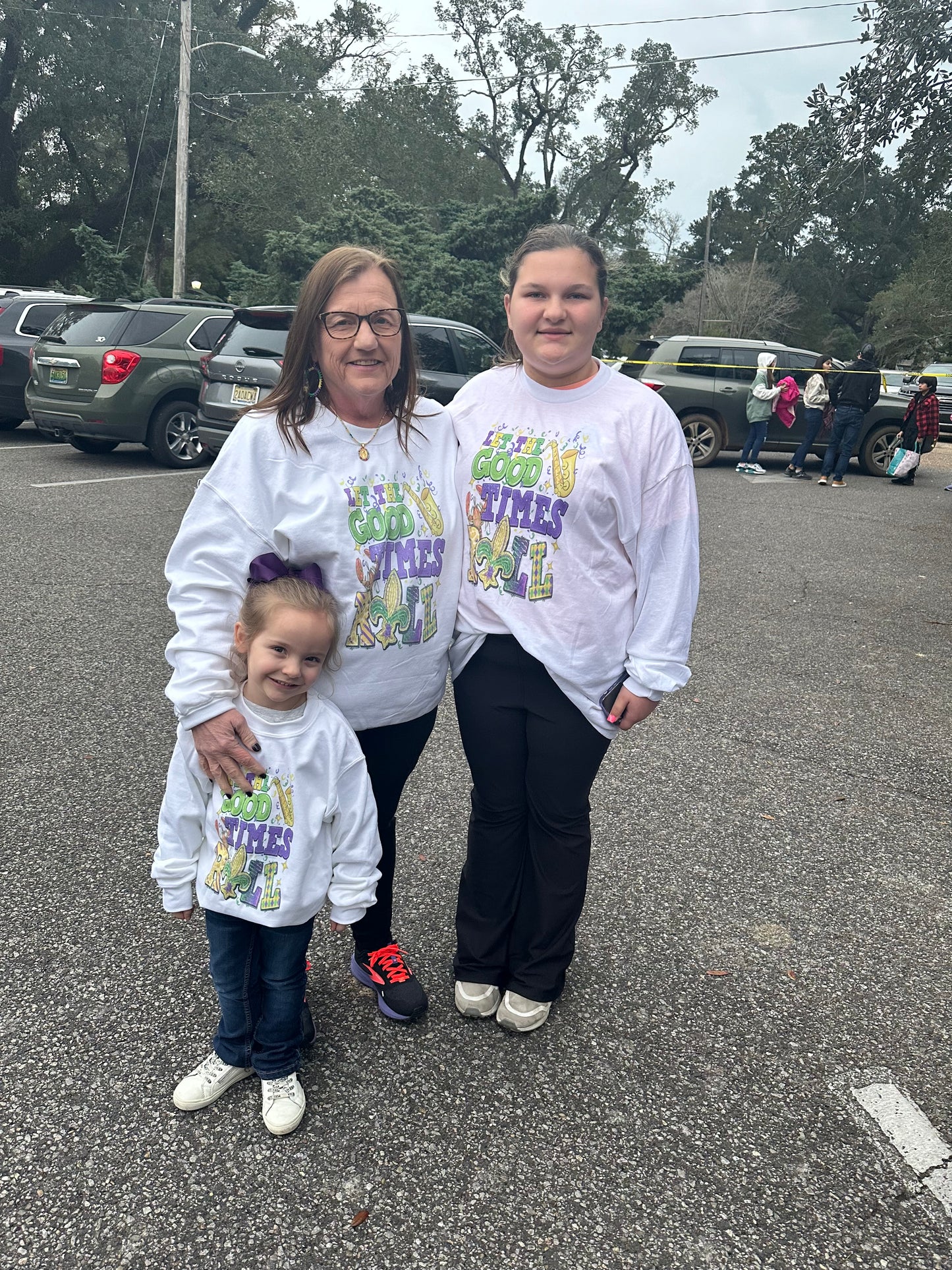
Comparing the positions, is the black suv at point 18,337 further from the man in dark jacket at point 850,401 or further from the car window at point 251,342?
the man in dark jacket at point 850,401

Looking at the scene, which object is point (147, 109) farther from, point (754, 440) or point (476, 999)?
point (476, 999)

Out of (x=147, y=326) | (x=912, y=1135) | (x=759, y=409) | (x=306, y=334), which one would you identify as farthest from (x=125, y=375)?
(x=912, y=1135)

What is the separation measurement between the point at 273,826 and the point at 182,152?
21372mm

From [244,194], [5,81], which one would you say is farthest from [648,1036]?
[5,81]

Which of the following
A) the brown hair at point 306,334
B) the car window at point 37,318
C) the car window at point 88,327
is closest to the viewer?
the brown hair at point 306,334

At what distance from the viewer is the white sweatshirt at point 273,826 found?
6.74ft

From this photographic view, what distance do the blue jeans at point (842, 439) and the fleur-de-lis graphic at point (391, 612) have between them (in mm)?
12173

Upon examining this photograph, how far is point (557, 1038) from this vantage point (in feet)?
8.29

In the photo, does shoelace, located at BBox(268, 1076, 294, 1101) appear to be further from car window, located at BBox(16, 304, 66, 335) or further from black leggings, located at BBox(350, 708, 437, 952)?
car window, located at BBox(16, 304, 66, 335)

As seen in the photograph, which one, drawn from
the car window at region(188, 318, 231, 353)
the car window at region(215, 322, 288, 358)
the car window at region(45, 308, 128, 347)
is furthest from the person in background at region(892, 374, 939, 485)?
the car window at region(45, 308, 128, 347)

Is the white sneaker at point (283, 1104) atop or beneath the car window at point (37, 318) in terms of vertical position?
beneath

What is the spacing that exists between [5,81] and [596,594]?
106 ft

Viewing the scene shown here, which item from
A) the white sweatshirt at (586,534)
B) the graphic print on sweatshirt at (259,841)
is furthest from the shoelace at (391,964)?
the white sweatshirt at (586,534)

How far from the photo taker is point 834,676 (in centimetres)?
550
